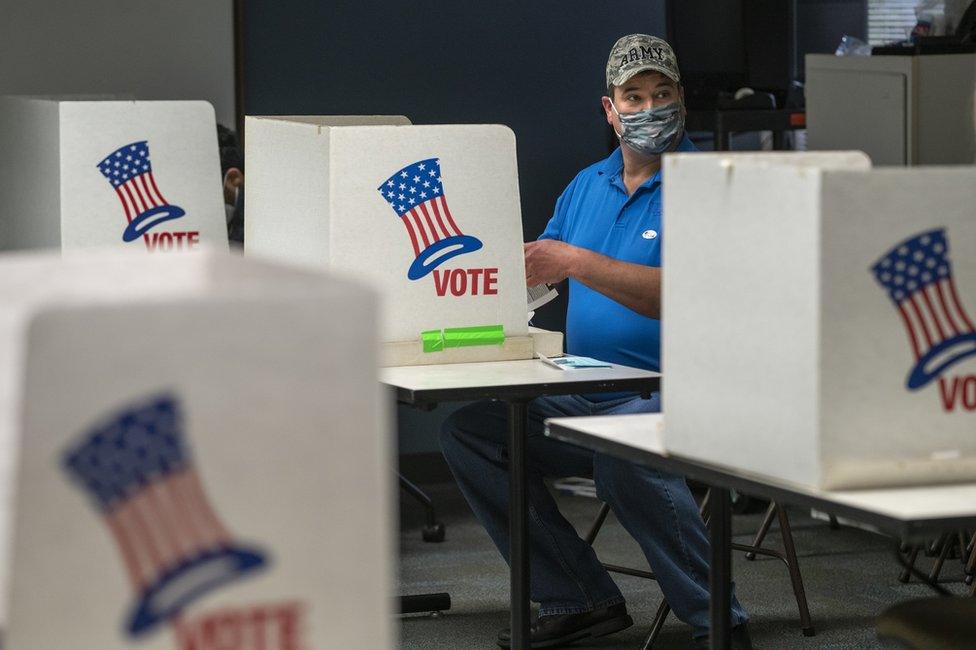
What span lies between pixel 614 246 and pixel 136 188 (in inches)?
38.6

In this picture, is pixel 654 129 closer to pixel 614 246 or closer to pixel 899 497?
pixel 614 246

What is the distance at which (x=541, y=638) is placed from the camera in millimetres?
3260

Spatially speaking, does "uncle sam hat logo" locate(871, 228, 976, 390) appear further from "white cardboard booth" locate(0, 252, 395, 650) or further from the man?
the man

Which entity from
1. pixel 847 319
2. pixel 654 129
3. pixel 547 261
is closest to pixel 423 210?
pixel 547 261

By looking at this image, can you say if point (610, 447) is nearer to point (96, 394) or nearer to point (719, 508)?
point (719, 508)

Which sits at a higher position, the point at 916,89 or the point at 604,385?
the point at 916,89

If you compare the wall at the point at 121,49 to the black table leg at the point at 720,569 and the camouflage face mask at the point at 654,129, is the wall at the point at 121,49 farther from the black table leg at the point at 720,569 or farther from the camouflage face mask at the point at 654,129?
the black table leg at the point at 720,569

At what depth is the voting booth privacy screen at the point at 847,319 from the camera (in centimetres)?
166

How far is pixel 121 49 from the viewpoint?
4469 mm

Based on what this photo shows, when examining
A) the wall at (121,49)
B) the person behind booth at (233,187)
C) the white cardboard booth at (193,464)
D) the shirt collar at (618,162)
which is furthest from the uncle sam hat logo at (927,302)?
the wall at (121,49)

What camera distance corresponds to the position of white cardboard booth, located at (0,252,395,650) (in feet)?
3.28

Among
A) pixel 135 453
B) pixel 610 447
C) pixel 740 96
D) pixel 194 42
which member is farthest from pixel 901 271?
pixel 194 42

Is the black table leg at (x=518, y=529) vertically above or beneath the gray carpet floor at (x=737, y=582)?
above

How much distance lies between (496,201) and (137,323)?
6.36 ft
